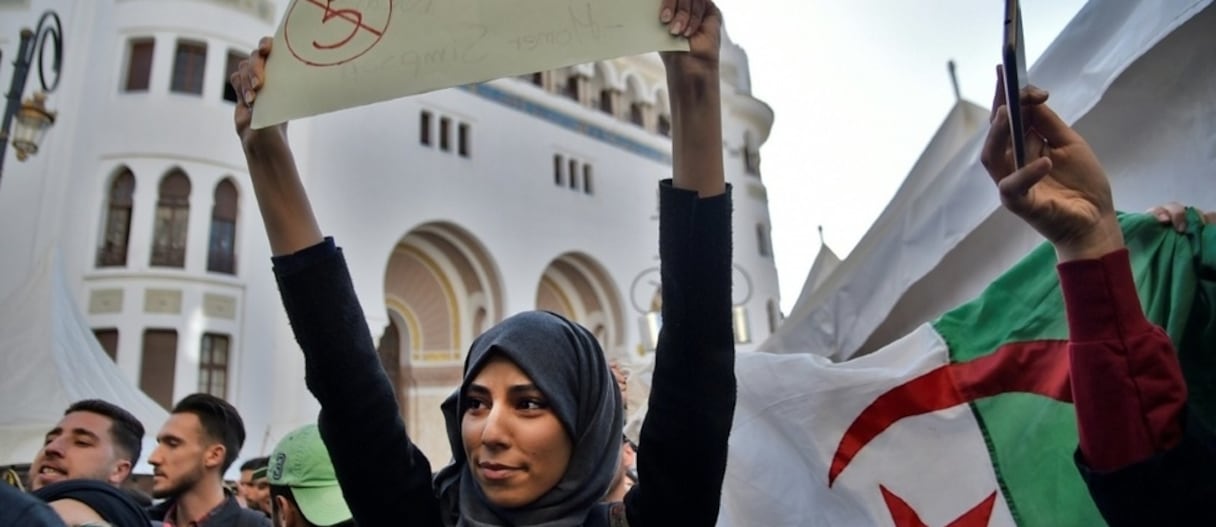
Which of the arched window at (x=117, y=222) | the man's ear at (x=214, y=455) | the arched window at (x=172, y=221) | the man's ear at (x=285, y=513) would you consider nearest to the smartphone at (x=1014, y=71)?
the man's ear at (x=285, y=513)

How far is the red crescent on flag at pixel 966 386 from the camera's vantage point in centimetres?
162

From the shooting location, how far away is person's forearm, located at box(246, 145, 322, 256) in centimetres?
112

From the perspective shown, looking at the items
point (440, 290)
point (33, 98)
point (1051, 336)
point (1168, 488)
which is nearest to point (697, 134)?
point (1168, 488)

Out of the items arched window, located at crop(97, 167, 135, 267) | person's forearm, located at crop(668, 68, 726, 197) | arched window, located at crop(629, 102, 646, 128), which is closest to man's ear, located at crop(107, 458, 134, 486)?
person's forearm, located at crop(668, 68, 726, 197)

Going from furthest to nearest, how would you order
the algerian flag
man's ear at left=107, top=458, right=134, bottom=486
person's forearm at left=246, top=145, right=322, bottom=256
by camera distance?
1. man's ear at left=107, top=458, right=134, bottom=486
2. the algerian flag
3. person's forearm at left=246, top=145, right=322, bottom=256

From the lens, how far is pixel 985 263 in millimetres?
2254

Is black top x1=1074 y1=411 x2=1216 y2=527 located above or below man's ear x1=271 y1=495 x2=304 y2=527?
above

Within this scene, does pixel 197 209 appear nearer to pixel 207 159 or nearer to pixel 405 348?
pixel 207 159

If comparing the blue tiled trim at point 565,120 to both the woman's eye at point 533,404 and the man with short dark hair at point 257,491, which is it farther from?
the woman's eye at point 533,404

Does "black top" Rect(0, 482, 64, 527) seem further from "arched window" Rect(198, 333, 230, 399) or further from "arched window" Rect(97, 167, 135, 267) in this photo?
"arched window" Rect(97, 167, 135, 267)

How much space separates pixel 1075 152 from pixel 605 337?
50.7ft

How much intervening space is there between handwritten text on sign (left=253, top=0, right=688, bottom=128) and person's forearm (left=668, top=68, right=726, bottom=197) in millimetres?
61

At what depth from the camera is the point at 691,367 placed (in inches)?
37.9

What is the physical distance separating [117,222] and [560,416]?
1166 cm
